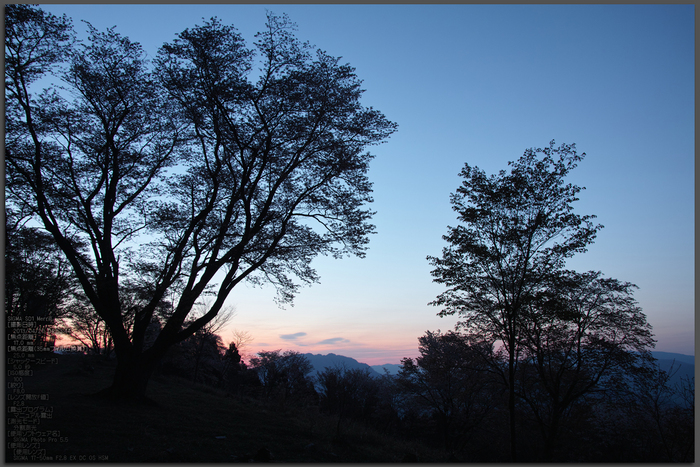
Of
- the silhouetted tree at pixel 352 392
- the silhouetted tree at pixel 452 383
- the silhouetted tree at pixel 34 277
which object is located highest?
the silhouetted tree at pixel 34 277

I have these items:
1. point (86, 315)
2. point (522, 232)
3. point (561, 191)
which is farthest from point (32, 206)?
point (561, 191)

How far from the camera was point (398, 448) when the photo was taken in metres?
11.5

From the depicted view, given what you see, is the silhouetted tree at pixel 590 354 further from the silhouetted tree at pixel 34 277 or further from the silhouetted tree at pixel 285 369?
the silhouetted tree at pixel 285 369

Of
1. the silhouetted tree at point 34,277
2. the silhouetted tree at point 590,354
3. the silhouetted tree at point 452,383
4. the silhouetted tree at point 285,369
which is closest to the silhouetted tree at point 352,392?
the silhouetted tree at point 285,369

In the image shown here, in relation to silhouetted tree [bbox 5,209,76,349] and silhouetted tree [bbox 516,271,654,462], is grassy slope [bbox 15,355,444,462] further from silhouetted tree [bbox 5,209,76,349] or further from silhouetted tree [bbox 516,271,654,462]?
silhouetted tree [bbox 516,271,654,462]

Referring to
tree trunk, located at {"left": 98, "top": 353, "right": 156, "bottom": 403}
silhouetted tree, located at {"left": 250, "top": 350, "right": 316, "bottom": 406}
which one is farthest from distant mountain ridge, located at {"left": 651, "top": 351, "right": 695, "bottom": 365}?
silhouetted tree, located at {"left": 250, "top": 350, "right": 316, "bottom": 406}

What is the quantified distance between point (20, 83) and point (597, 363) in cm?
2453

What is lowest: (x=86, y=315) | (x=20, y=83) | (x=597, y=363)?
(x=597, y=363)

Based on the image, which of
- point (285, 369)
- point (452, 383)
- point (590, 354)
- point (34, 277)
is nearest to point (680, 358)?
point (590, 354)

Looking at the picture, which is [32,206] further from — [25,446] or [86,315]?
→ [86,315]

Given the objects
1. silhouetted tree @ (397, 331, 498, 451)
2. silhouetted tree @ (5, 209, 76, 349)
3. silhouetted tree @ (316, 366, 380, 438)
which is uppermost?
silhouetted tree @ (5, 209, 76, 349)

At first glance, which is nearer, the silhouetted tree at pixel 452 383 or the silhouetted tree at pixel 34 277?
the silhouetted tree at pixel 34 277

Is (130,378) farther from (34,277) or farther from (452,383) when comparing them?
(452,383)

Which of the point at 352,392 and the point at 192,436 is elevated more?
the point at 192,436
